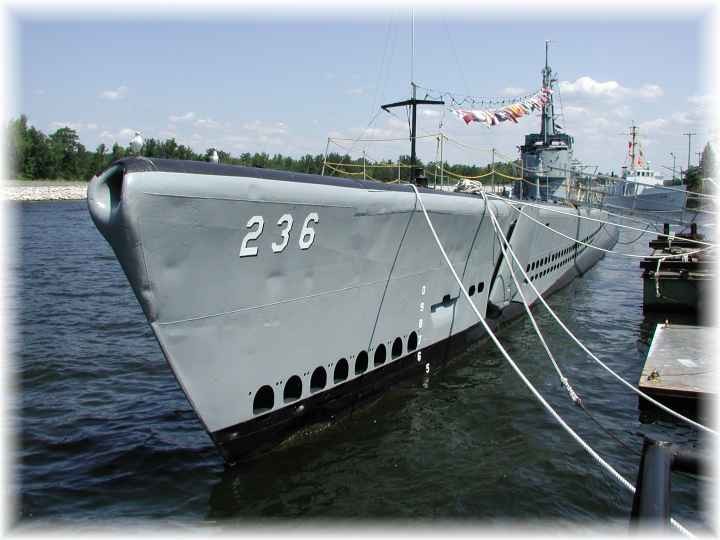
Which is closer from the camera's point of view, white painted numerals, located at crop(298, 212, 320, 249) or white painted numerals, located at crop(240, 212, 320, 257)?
white painted numerals, located at crop(240, 212, 320, 257)

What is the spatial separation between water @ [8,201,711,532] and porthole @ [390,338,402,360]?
21.5 inches

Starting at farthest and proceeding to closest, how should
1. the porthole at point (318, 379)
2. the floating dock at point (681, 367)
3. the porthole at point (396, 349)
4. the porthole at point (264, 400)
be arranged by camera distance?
the porthole at point (396, 349) → the floating dock at point (681, 367) → the porthole at point (318, 379) → the porthole at point (264, 400)

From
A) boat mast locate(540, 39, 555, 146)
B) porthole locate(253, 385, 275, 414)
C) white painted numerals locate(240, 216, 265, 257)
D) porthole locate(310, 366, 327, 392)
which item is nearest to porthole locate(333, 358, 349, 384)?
porthole locate(310, 366, 327, 392)

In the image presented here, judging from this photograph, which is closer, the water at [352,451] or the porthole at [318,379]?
the water at [352,451]

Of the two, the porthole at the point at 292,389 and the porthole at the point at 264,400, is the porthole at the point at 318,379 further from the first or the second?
the porthole at the point at 264,400

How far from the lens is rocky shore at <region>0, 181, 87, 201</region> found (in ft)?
198

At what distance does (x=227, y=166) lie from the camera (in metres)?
5.31

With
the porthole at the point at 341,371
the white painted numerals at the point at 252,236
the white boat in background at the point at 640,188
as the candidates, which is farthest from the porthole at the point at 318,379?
the white boat in background at the point at 640,188

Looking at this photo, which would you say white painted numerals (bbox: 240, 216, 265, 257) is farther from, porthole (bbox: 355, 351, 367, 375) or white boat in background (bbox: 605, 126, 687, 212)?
white boat in background (bbox: 605, 126, 687, 212)

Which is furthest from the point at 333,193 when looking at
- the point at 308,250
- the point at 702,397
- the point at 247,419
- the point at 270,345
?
the point at 702,397

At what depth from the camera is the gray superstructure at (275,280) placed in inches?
187

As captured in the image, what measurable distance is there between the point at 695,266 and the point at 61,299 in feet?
52.4

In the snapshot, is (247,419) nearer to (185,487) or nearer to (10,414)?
(185,487)

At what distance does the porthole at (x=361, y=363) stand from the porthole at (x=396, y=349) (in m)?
0.67
